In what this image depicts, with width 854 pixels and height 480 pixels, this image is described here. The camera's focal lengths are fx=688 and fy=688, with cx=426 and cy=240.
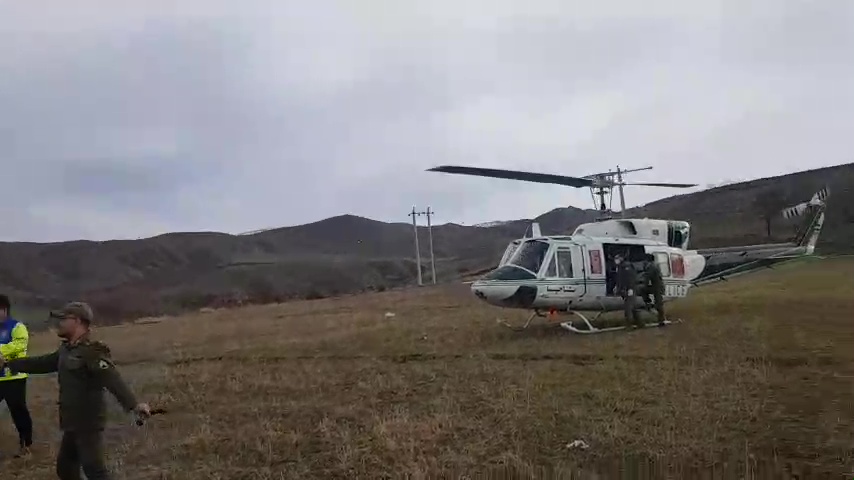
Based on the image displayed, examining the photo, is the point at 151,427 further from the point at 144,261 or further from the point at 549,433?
the point at 144,261

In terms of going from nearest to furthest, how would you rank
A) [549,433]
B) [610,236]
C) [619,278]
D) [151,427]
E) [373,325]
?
[549,433] < [151,427] < [619,278] < [610,236] < [373,325]

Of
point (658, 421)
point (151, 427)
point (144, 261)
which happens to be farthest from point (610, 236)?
point (144, 261)

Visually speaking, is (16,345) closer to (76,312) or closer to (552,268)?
(76,312)

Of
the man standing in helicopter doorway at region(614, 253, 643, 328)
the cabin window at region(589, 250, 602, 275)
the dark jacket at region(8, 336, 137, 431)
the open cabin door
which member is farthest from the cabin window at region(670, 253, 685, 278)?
the dark jacket at region(8, 336, 137, 431)

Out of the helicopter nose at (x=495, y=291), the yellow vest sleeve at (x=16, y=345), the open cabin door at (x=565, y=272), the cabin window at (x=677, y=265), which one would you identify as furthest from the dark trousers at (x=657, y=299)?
the yellow vest sleeve at (x=16, y=345)

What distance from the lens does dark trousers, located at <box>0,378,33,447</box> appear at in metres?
6.95

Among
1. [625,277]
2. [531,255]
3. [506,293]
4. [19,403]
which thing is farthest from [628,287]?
[19,403]

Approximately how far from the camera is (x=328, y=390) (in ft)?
31.5

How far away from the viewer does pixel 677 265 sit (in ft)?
54.3

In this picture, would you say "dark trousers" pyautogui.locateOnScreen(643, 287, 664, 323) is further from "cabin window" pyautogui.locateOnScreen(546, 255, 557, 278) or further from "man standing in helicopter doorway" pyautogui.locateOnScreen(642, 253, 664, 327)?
"cabin window" pyautogui.locateOnScreen(546, 255, 557, 278)

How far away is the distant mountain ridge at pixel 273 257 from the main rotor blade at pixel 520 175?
35.6 metres

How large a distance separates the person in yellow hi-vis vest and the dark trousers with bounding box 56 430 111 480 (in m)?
2.32

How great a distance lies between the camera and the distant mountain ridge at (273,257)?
204 feet

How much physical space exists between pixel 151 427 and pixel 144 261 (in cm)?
8485
